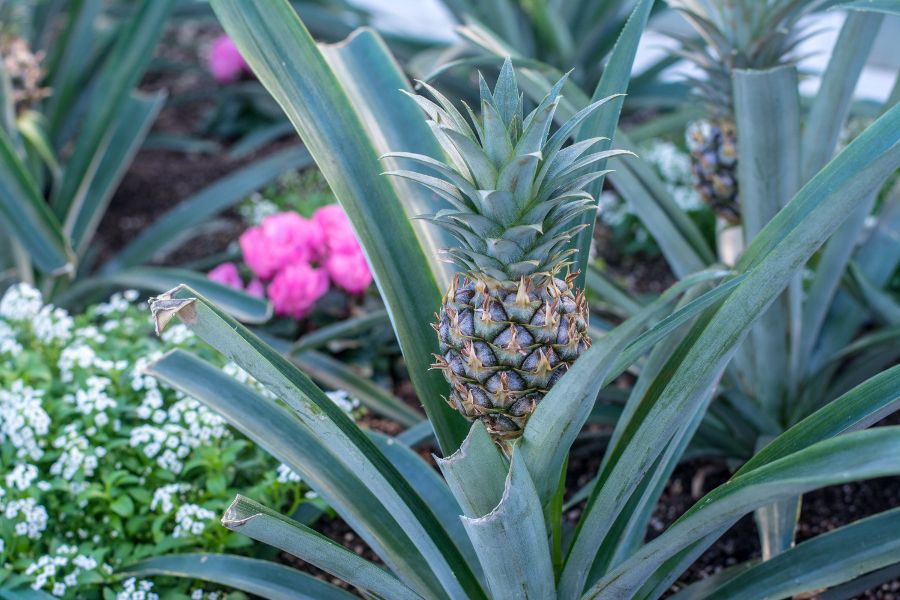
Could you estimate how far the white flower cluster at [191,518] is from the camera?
149cm

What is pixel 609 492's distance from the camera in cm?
117

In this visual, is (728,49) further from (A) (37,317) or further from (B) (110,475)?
(A) (37,317)

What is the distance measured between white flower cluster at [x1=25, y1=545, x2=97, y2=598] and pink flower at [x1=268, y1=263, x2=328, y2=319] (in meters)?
0.88

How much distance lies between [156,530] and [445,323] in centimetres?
68

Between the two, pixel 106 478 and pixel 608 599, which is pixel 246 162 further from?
pixel 608 599

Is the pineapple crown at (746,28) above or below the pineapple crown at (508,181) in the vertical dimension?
above

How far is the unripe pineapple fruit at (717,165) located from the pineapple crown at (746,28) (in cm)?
16

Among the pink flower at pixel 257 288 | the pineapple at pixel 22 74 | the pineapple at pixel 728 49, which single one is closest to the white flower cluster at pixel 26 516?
the pink flower at pixel 257 288

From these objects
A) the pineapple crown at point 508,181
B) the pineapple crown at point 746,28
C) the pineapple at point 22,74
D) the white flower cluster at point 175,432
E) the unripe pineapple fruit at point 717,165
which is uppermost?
the pineapple crown at point 746,28

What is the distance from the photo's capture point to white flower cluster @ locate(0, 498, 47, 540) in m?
1.52

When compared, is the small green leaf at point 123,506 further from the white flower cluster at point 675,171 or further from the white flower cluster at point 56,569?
the white flower cluster at point 675,171

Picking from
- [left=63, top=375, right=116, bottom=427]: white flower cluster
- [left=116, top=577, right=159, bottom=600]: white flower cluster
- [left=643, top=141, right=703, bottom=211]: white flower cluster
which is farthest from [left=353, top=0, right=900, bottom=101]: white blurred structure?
[left=116, top=577, right=159, bottom=600]: white flower cluster

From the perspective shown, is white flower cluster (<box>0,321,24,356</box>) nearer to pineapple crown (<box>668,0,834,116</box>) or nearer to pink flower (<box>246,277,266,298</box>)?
pink flower (<box>246,277,266,298</box>)

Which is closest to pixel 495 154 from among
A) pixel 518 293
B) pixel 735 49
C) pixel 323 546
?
pixel 518 293
